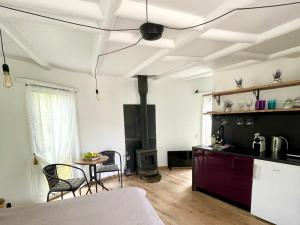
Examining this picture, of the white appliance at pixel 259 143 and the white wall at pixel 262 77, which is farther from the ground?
the white wall at pixel 262 77

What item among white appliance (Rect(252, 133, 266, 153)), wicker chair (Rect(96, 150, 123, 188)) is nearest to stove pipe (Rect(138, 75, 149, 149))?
wicker chair (Rect(96, 150, 123, 188))

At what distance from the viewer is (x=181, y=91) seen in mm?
4812

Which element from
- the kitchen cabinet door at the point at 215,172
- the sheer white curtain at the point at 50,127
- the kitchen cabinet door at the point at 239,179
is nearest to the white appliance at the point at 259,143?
the kitchen cabinet door at the point at 239,179

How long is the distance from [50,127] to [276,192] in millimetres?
3558

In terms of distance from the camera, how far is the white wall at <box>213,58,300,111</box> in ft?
8.65

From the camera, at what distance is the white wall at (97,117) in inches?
95.2

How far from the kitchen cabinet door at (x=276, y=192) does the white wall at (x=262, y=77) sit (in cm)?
110

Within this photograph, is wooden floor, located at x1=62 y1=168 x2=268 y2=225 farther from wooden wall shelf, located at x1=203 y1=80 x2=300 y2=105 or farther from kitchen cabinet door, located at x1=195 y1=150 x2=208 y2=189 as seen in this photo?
wooden wall shelf, located at x1=203 y1=80 x2=300 y2=105

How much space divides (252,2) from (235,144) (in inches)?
→ 103

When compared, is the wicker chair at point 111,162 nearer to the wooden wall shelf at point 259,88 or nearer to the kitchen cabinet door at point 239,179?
the kitchen cabinet door at point 239,179

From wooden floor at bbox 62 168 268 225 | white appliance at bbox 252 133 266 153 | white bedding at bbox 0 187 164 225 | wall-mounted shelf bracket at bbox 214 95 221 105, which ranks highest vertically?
wall-mounted shelf bracket at bbox 214 95 221 105

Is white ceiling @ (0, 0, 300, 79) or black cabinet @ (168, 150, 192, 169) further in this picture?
black cabinet @ (168, 150, 192, 169)

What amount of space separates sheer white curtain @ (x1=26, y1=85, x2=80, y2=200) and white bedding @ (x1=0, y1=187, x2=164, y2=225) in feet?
4.15

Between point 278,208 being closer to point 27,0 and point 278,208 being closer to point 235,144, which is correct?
point 235,144
